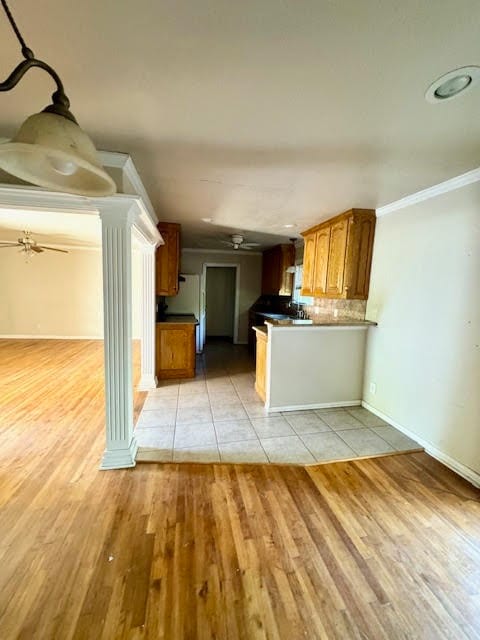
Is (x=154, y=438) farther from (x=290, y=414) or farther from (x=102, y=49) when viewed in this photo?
(x=102, y=49)

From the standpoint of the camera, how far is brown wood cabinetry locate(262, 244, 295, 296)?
5.48 m

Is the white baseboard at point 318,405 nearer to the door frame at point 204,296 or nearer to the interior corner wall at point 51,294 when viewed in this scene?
the door frame at point 204,296

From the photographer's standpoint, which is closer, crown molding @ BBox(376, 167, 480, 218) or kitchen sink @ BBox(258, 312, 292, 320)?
crown molding @ BBox(376, 167, 480, 218)

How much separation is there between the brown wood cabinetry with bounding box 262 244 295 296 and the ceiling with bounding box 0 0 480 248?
3.22 meters

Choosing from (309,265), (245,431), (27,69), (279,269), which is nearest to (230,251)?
(279,269)

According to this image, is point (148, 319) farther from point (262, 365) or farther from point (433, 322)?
point (433, 322)

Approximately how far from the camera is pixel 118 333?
2047 millimetres

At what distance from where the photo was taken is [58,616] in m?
1.20

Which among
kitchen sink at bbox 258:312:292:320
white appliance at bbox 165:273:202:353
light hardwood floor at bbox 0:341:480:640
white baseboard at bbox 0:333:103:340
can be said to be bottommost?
light hardwood floor at bbox 0:341:480:640

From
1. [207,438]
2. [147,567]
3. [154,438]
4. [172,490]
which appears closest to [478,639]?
[147,567]

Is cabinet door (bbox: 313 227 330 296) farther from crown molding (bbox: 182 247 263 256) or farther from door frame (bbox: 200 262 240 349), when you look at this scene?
door frame (bbox: 200 262 240 349)

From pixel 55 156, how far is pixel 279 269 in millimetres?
5182

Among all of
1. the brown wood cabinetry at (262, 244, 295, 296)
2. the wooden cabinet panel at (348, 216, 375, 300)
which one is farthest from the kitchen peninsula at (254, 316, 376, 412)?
the brown wood cabinetry at (262, 244, 295, 296)

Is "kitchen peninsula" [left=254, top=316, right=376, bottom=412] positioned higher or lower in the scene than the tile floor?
higher
